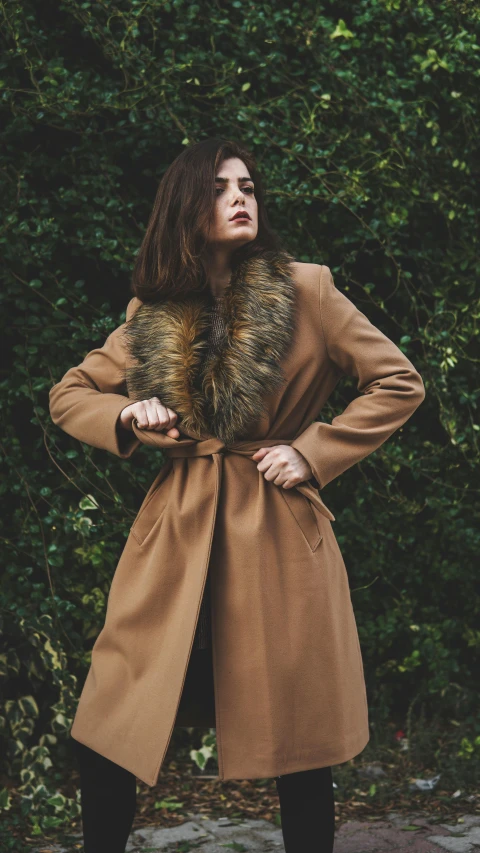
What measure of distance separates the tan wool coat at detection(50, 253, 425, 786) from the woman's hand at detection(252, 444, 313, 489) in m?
0.03

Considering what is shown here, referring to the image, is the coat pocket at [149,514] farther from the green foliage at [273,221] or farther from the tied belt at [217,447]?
the green foliage at [273,221]

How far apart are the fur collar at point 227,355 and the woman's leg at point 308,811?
836 millimetres

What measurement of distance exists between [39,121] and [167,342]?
4.83 feet

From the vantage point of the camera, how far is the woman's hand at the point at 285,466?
2.15 meters

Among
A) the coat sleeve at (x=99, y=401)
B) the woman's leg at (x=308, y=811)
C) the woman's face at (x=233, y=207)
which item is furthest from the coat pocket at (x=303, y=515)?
the woman's face at (x=233, y=207)

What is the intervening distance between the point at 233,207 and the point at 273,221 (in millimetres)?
1231

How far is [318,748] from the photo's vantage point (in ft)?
7.00

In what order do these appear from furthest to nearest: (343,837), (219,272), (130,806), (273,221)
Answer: (273,221)
(343,837)
(219,272)
(130,806)

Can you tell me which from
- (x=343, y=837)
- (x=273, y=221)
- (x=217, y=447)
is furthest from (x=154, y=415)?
(x=343, y=837)

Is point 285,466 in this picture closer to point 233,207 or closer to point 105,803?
point 233,207

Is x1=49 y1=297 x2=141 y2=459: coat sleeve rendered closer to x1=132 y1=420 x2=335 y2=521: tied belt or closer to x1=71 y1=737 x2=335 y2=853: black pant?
x1=132 y1=420 x2=335 y2=521: tied belt

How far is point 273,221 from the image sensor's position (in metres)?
3.48

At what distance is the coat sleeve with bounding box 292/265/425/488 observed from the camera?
2170 mm

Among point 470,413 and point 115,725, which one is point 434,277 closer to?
point 470,413
